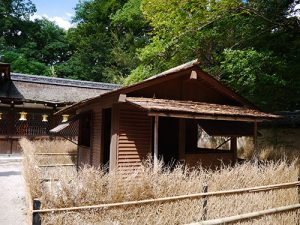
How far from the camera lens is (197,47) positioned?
1556cm

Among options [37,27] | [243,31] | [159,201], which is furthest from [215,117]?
[37,27]

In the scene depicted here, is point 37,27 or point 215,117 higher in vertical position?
point 37,27

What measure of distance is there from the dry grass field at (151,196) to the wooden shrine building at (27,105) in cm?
1439

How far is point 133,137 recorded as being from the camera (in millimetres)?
10273

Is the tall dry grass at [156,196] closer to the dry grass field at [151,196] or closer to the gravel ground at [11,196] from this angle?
the dry grass field at [151,196]

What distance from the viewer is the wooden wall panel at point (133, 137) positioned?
10.0m

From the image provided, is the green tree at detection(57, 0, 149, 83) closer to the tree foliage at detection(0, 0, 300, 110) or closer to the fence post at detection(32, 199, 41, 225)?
the tree foliage at detection(0, 0, 300, 110)

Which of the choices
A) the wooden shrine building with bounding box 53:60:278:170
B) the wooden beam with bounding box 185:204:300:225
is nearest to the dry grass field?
the wooden beam with bounding box 185:204:300:225

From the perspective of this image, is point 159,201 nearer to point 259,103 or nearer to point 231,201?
point 231,201

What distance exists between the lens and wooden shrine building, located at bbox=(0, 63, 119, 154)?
20484 mm

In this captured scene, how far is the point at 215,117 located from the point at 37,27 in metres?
37.4

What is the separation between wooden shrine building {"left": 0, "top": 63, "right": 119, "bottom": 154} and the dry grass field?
14390mm

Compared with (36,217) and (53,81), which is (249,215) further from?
(53,81)

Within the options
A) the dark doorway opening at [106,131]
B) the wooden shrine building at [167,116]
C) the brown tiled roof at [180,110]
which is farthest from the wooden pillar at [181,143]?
the dark doorway opening at [106,131]
